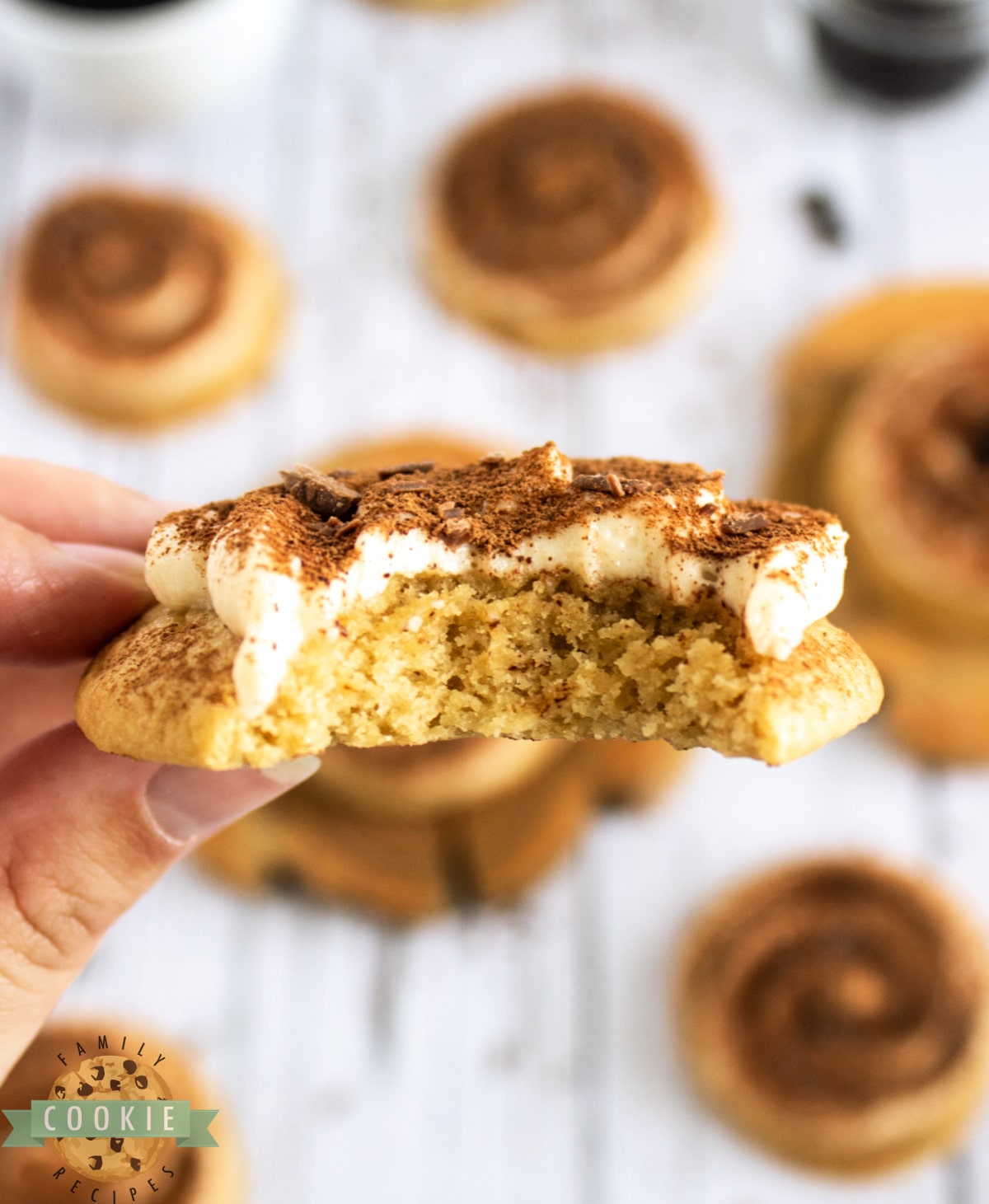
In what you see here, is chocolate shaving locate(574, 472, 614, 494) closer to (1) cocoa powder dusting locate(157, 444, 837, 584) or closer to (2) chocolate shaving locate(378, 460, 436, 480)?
(1) cocoa powder dusting locate(157, 444, 837, 584)

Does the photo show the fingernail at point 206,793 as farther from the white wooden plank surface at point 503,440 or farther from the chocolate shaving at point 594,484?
the white wooden plank surface at point 503,440

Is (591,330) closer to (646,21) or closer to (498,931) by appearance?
(646,21)

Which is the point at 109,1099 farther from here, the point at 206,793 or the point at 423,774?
the point at 423,774

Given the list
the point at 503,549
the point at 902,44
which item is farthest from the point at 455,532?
the point at 902,44

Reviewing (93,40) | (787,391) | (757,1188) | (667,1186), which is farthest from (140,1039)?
(93,40)

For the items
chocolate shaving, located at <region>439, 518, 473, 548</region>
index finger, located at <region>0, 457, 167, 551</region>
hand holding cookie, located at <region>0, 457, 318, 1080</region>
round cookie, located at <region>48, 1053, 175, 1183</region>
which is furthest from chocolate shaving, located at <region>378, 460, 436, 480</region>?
round cookie, located at <region>48, 1053, 175, 1183</region>

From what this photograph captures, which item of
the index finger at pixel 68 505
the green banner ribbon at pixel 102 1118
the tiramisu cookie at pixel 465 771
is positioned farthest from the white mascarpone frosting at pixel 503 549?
the tiramisu cookie at pixel 465 771

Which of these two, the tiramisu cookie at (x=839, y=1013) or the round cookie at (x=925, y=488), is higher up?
the round cookie at (x=925, y=488)
